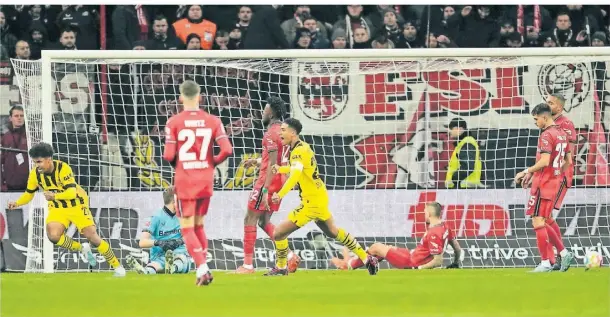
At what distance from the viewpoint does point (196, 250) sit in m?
12.2

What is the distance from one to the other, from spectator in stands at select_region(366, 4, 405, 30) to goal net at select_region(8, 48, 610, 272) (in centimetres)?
133

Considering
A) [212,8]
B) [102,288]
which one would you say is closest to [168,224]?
[102,288]

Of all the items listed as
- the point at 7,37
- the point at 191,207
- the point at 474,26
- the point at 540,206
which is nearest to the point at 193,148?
the point at 191,207

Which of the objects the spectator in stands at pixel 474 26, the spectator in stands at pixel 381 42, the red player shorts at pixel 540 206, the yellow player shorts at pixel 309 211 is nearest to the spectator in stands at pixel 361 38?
the spectator in stands at pixel 381 42

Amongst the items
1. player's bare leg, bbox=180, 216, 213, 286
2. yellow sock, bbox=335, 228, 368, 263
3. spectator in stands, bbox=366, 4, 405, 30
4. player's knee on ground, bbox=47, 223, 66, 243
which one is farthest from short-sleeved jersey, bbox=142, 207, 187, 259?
spectator in stands, bbox=366, 4, 405, 30

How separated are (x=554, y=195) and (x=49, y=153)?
5.45 m

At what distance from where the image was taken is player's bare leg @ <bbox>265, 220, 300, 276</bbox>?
14312 mm

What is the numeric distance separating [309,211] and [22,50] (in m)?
5.42

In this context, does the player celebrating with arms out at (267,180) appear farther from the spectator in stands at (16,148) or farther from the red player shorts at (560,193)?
the spectator in stands at (16,148)

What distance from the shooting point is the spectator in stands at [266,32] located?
17.8 m

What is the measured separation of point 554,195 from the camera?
14.5 meters

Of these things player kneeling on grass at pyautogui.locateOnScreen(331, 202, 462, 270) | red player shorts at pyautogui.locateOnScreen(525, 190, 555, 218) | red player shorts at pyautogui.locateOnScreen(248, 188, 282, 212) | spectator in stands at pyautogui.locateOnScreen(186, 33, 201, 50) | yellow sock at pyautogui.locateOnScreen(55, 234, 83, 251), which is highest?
spectator in stands at pyautogui.locateOnScreen(186, 33, 201, 50)

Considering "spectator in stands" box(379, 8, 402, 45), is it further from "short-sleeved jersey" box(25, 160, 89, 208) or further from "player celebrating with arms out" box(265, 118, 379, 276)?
"short-sleeved jersey" box(25, 160, 89, 208)
